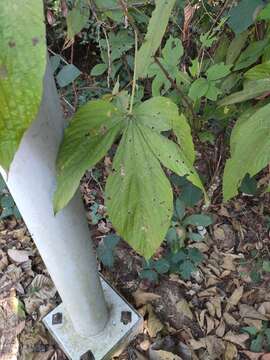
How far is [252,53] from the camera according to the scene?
0.99 m

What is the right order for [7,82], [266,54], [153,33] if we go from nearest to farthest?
[7,82]
[153,33]
[266,54]

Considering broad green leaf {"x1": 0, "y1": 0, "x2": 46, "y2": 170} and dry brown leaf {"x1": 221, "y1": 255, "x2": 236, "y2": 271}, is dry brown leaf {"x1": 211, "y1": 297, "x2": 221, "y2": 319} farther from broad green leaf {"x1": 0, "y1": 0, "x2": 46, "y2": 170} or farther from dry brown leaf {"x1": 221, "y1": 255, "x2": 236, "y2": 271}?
broad green leaf {"x1": 0, "y1": 0, "x2": 46, "y2": 170}

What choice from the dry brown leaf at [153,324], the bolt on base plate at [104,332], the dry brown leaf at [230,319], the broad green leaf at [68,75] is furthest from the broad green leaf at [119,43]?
the dry brown leaf at [230,319]

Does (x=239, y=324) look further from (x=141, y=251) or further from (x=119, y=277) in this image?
(x=141, y=251)

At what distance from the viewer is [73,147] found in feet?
2.26

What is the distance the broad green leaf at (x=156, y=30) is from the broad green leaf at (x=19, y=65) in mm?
336

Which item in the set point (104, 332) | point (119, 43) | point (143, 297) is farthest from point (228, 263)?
point (119, 43)

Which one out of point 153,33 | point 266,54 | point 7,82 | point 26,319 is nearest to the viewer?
point 7,82

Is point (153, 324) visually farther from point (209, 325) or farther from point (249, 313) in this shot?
point (249, 313)

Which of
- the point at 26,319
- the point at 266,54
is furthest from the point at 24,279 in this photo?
the point at 266,54

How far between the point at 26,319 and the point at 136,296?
1.31 ft

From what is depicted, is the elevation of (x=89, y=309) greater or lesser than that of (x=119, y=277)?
greater

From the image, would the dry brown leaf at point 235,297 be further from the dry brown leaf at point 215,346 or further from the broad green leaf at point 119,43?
the broad green leaf at point 119,43

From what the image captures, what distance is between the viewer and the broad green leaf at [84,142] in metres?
0.67
